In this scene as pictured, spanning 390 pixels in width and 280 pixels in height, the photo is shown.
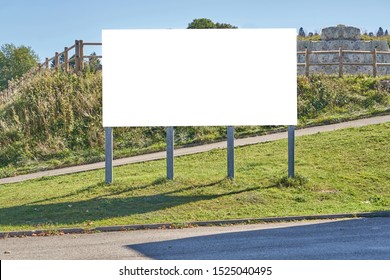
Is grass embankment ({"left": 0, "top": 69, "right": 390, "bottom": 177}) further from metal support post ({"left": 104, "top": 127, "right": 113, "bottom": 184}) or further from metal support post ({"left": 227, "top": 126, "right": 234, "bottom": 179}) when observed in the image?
metal support post ({"left": 227, "top": 126, "right": 234, "bottom": 179})

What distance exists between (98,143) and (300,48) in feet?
84.6

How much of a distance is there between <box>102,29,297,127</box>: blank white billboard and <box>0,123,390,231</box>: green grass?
1892 millimetres

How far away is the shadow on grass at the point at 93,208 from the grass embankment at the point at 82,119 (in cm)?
869

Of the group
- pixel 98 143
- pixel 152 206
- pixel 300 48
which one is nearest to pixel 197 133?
pixel 98 143

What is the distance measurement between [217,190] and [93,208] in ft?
12.3

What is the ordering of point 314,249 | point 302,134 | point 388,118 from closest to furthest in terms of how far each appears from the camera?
point 314,249
point 302,134
point 388,118

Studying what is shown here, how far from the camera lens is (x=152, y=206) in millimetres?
18844

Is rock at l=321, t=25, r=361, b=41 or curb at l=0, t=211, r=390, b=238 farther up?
rock at l=321, t=25, r=361, b=41

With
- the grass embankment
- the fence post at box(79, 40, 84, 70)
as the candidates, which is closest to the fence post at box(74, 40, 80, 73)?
the fence post at box(79, 40, 84, 70)

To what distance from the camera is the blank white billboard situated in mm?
20641

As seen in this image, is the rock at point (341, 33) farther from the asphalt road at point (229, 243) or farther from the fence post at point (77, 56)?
the asphalt road at point (229, 243)

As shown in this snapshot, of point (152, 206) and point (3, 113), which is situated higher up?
point (3, 113)

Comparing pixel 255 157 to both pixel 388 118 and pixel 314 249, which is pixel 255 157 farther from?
pixel 314 249

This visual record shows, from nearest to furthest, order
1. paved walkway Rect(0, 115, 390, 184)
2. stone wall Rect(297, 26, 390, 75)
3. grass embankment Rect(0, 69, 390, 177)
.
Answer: paved walkway Rect(0, 115, 390, 184) → grass embankment Rect(0, 69, 390, 177) → stone wall Rect(297, 26, 390, 75)
